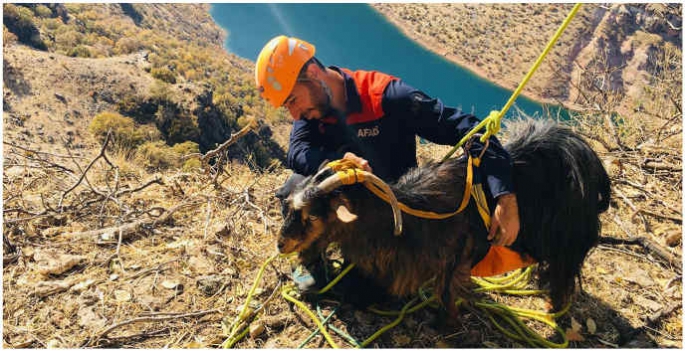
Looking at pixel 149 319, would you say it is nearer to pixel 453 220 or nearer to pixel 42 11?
pixel 453 220

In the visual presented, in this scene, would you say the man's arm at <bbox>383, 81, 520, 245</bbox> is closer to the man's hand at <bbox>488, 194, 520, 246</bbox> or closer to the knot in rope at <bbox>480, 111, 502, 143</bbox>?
the man's hand at <bbox>488, 194, 520, 246</bbox>

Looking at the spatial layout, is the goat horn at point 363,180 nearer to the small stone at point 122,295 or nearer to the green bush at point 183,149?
the small stone at point 122,295

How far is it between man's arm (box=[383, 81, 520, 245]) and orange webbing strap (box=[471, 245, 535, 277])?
0.18 meters

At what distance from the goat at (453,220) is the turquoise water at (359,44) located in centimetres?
2721

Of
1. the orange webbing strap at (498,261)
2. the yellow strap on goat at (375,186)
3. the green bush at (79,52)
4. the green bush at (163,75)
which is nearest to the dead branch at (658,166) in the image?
the orange webbing strap at (498,261)

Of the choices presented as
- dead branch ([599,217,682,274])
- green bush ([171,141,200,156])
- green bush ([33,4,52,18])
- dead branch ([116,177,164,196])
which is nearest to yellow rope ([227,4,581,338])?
dead branch ([599,217,682,274])

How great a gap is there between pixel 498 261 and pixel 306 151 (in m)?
1.61

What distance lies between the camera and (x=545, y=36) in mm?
41562

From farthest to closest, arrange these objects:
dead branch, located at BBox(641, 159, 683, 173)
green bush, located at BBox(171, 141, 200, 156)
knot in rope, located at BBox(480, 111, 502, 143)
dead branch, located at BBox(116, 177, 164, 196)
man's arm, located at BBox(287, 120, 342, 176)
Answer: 1. green bush, located at BBox(171, 141, 200, 156)
2. dead branch, located at BBox(641, 159, 683, 173)
3. dead branch, located at BBox(116, 177, 164, 196)
4. man's arm, located at BBox(287, 120, 342, 176)
5. knot in rope, located at BBox(480, 111, 502, 143)

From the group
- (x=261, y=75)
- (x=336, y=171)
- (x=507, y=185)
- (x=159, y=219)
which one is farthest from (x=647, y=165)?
(x=159, y=219)

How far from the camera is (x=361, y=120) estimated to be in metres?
2.92

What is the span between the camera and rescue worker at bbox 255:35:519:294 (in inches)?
101

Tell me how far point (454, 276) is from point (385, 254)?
55cm

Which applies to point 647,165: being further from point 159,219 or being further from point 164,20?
point 164,20
